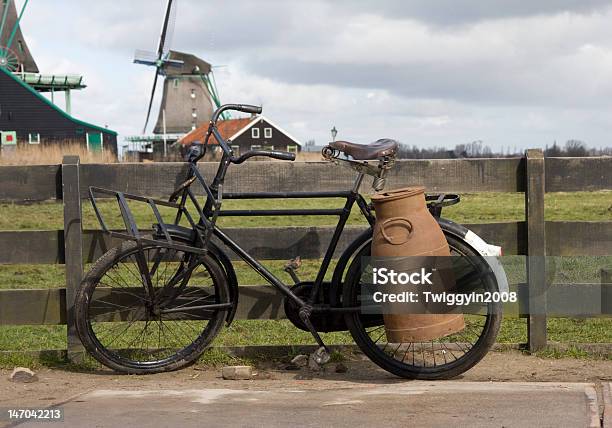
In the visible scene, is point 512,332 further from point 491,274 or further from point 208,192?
point 208,192

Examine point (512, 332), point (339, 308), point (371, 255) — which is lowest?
point (512, 332)

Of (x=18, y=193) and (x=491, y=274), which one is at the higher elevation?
(x=18, y=193)

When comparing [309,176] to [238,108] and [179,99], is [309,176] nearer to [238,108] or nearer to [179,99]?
[238,108]

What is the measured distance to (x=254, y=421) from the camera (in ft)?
13.1

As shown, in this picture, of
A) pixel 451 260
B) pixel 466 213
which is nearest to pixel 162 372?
pixel 451 260

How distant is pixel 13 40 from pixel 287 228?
60.2 metres

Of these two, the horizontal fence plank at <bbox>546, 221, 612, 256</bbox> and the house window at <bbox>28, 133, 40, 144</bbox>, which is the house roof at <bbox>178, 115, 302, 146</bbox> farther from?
the horizontal fence plank at <bbox>546, 221, 612, 256</bbox>

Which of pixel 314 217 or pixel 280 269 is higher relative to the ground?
pixel 314 217

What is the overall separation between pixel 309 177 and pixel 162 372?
4.80ft

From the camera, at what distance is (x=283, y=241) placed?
5.55m

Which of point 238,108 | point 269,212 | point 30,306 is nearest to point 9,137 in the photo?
point 30,306

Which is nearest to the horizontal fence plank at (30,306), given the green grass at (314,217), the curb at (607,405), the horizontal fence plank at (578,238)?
the horizontal fence plank at (578,238)

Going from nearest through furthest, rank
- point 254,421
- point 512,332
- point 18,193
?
point 254,421
point 18,193
point 512,332

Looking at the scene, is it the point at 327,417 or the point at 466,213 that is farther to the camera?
the point at 466,213
